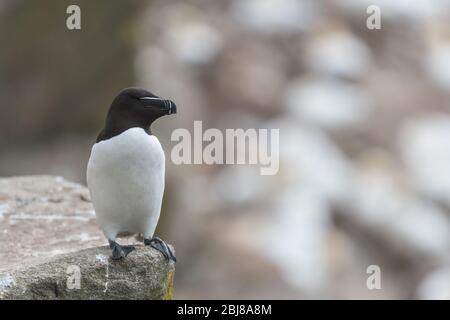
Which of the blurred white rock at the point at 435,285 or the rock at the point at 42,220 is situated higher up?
the rock at the point at 42,220

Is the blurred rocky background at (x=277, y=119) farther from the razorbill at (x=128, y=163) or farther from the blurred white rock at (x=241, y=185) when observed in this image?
the razorbill at (x=128, y=163)

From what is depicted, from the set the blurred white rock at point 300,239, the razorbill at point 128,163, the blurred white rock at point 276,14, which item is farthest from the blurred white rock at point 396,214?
the razorbill at point 128,163

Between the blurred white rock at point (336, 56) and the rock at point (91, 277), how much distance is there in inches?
563

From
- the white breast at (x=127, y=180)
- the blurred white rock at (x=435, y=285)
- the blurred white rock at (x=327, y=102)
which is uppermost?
the blurred white rock at (x=327, y=102)

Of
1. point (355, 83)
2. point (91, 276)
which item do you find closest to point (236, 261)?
point (355, 83)

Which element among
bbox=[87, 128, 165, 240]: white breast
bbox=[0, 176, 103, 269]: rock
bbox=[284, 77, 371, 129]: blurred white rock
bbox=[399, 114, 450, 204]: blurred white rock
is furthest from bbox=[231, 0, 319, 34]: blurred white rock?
bbox=[87, 128, 165, 240]: white breast

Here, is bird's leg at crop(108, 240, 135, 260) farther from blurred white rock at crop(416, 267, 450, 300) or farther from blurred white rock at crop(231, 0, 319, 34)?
blurred white rock at crop(231, 0, 319, 34)

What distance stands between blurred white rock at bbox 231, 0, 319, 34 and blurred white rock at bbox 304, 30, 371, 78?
1.56 ft

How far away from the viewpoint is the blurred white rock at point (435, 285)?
1415cm

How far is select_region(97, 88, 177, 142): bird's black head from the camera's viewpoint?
540cm

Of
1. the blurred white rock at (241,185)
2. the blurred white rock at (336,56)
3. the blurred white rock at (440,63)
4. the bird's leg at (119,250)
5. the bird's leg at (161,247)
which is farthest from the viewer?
the blurred white rock at (440,63)

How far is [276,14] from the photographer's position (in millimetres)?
21062
